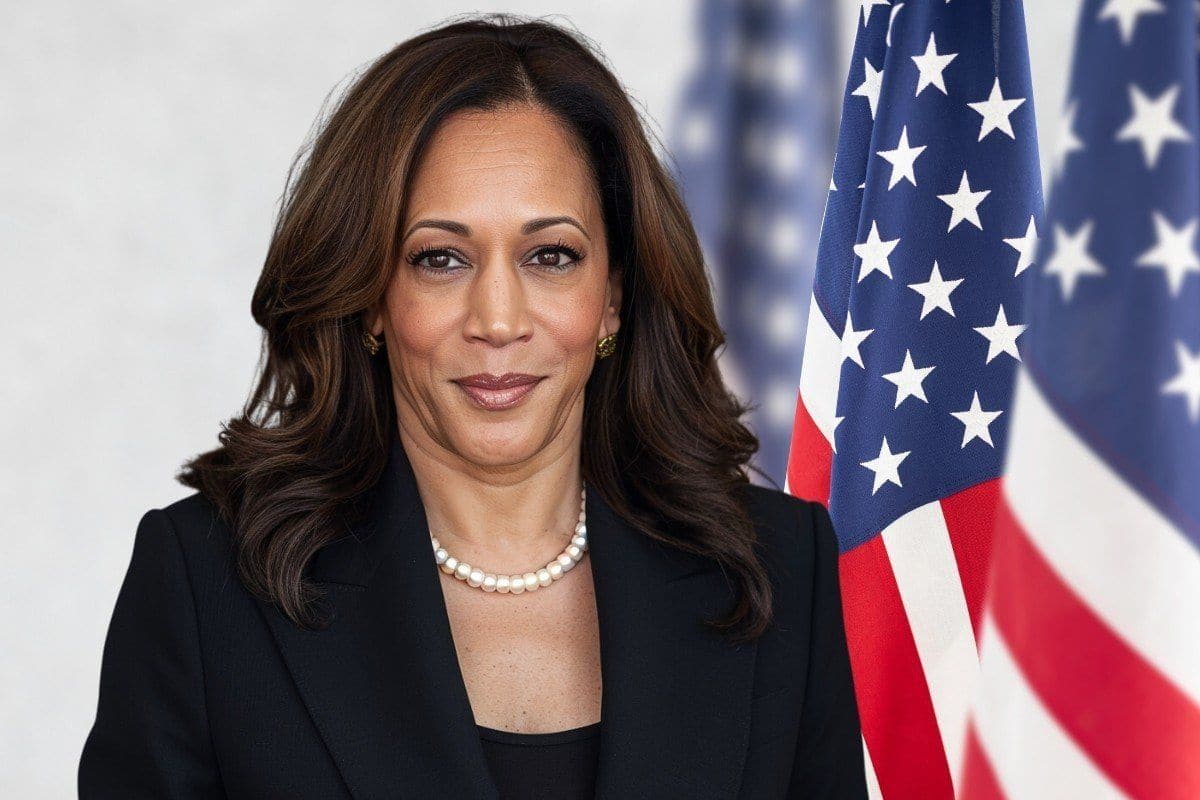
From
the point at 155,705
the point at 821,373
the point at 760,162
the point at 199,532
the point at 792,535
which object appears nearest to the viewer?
the point at 155,705

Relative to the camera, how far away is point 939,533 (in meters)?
2.05

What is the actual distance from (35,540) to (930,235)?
6.67ft

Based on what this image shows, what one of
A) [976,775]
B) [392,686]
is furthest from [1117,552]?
[392,686]

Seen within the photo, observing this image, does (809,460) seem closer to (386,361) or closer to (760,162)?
(386,361)

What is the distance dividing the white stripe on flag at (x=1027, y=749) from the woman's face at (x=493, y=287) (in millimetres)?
727

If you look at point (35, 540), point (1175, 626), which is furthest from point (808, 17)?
point (1175, 626)

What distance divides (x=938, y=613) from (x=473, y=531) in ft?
2.23

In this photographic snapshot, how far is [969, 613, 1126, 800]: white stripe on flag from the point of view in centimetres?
121

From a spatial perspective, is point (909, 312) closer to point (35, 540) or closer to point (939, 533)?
point (939, 533)

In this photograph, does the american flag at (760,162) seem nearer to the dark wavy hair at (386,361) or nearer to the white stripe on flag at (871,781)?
the dark wavy hair at (386,361)

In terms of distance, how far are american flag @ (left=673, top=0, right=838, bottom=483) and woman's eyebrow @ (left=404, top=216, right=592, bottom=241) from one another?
149 centimetres

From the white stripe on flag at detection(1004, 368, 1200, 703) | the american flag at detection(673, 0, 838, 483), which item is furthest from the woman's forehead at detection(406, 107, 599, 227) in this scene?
the american flag at detection(673, 0, 838, 483)

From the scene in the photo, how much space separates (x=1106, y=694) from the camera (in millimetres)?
1212

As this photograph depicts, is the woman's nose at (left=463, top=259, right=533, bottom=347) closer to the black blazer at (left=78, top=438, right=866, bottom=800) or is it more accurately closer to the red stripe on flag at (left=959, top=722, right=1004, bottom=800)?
the black blazer at (left=78, top=438, right=866, bottom=800)
